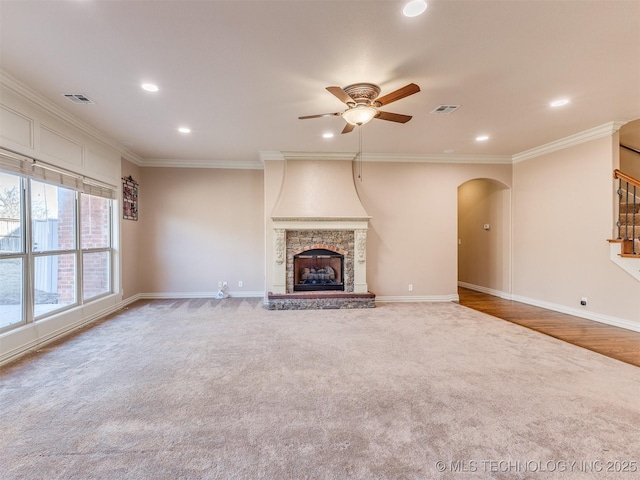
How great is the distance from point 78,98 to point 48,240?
1804 millimetres

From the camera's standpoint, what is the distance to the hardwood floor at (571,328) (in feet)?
10.9

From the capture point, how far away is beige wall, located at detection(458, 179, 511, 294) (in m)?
6.09

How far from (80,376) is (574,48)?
5.25 meters

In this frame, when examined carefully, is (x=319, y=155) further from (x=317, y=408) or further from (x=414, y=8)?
(x=317, y=408)

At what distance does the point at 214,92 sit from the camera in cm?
325

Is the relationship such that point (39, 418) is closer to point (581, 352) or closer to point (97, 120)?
point (97, 120)

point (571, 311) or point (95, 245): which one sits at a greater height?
point (95, 245)

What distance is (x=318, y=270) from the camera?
590 cm

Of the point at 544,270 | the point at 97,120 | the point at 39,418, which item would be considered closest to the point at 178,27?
the point at 97,120

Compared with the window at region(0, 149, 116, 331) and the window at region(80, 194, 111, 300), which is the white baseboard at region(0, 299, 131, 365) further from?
the window at region(80, 194, 111, 300)

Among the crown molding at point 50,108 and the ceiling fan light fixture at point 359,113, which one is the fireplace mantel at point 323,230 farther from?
the crown molding at point 50,108

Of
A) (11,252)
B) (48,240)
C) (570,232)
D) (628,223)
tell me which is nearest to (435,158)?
(570,232)

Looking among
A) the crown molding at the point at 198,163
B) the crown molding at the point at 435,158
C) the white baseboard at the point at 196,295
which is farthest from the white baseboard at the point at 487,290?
the crown molding at the point at 198,163

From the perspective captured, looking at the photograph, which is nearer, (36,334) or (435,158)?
(36,334)
